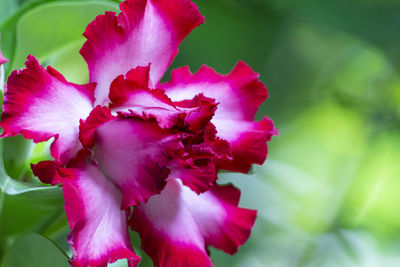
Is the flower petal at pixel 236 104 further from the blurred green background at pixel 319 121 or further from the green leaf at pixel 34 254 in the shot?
the blurred green background at pixel 319 121

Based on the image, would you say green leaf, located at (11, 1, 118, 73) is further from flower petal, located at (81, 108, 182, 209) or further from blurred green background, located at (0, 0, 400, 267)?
blurred green background, located at (0, 0, 400, 267)

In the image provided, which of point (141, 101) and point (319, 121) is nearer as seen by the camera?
point (141, 101)

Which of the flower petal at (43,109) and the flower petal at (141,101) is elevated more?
the flower petal at (141,101)

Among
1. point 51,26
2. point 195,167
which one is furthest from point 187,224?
point 51,26

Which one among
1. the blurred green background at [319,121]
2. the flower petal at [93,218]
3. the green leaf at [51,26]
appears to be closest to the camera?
the flower petal at [93,218]

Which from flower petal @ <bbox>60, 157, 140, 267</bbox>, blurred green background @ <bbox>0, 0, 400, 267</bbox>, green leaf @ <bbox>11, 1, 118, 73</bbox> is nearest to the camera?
flower petal @ <bbox>60, 157, 140, 267</bbox>

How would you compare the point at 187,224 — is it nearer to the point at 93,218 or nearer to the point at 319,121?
the point at 93,218

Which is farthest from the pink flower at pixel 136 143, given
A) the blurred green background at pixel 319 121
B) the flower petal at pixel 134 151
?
the blurred green background at pixel 319 121

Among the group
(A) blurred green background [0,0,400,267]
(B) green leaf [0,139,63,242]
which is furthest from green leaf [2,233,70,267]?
(A) blurred green background [0,0,400,267]
